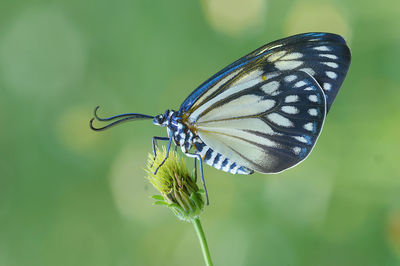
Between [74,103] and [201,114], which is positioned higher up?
[74,103]

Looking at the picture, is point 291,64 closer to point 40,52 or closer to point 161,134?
point 161,134

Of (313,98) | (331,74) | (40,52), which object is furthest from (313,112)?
(40,52)

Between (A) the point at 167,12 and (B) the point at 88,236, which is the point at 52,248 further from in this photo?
(A) the point at 167,12

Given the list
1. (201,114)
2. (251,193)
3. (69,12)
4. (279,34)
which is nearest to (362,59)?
(279,34)

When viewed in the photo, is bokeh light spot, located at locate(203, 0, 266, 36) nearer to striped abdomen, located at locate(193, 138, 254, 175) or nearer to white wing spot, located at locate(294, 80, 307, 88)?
white wing spot, located at locate(294, 80, 307, 88)

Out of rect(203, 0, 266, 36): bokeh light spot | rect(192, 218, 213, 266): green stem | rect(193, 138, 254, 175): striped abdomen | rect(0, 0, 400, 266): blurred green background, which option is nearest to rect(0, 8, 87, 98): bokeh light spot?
rect(0, 0, 400, 266): blurred green background

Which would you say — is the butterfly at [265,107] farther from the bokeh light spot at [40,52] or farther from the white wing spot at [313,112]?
the bokeh light spot at [40,52]
